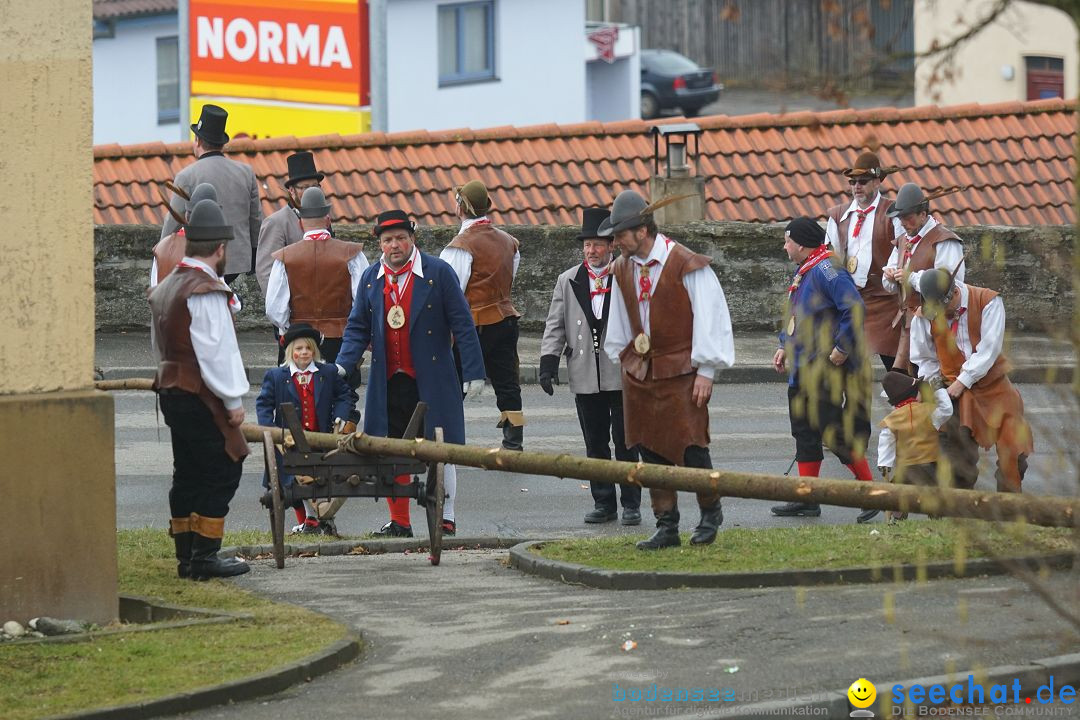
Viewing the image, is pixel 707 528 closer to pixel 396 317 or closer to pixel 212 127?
pixel 396 317

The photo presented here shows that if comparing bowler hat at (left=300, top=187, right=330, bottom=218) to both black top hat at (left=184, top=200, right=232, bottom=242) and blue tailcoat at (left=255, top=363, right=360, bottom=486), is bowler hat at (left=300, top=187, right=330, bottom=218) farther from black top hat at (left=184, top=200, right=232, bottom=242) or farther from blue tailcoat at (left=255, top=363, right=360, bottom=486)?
black top hat at (left=184, top=200, right=232, bottom=242)

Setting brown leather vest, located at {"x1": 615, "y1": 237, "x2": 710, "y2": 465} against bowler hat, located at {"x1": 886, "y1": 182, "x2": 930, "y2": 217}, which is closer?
brown leather vest, located at {"x1": 615, "y1": 237, "x2": 710, "y2": 465}

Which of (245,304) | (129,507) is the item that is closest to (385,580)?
(129,507)

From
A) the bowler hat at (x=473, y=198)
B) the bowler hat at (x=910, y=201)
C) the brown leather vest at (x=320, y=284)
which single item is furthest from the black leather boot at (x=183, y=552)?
the bowler hat at (x=910, y=201)

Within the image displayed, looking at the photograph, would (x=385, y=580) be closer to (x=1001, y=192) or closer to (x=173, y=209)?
(x=173, y=209)

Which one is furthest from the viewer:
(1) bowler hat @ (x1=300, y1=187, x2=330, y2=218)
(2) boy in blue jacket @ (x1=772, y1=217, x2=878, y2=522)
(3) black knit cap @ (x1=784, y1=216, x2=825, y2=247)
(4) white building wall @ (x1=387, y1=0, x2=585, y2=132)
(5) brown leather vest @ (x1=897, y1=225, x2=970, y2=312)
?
(4) white building wall @ (x1=387, y1=0, x2=585, y2=132)

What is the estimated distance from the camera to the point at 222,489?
9680mm

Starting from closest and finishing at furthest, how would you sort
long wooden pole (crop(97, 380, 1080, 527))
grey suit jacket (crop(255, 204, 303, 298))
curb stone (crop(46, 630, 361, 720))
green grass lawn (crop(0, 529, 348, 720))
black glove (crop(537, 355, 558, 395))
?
long wooden pole (crop(97, 380, 1080, 527)), curb stone (crop(46, 630, 361, 720)), green grass lawn (crop(0, 529, 348, 720)), black glove (crop(537, 355, 558, 395)), grey suit jacket (crop(255, 204, 303, 298))

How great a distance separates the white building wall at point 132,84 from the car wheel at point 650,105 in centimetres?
1318

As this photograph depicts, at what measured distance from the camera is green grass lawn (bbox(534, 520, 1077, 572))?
9.28 meters

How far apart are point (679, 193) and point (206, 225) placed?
11.4m

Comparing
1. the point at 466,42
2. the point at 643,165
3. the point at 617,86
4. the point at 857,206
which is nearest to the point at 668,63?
the point at 617,86

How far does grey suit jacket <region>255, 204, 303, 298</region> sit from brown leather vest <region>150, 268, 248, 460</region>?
15.0ft

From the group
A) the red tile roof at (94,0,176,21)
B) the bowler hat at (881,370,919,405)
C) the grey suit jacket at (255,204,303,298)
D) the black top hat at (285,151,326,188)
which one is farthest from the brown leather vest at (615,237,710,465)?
the red tile roof at (94,0,176,21)
